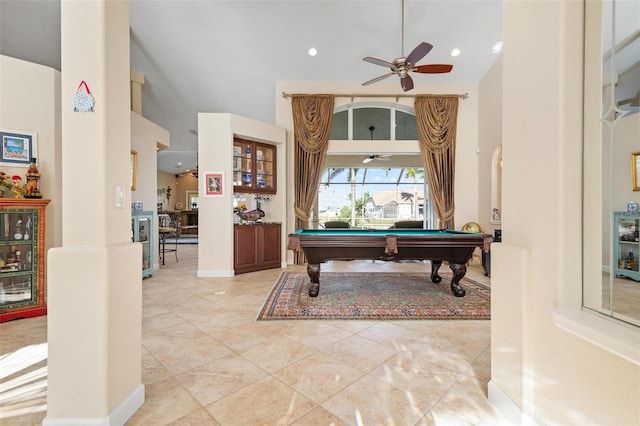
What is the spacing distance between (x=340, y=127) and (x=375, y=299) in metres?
4.32

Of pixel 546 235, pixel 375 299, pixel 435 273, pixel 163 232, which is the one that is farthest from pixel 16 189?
pixel 435 273

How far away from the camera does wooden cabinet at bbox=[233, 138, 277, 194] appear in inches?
214

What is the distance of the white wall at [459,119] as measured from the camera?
6.17 metres

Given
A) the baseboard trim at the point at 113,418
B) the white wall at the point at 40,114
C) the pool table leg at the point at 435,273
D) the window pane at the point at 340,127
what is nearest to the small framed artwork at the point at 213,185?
the white wall at the point at 40,114

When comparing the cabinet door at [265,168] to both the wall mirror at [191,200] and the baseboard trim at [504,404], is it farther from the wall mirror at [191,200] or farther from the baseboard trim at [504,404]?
the wall mirror at [191,200]

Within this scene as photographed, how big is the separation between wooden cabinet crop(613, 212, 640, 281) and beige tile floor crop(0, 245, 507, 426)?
1.03 metres

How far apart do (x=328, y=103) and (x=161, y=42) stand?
3.63 metres

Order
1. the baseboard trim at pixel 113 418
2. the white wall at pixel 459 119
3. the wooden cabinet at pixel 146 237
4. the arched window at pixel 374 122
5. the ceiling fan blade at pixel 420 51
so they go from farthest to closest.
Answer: the arched window at pixel 374 122 → the white wall at pixel 459 119 → the wooden cabinet at pixel 146 237 → the ceiling fan blade at pixel 420 51 → the baseboard trim at pixel 113 418

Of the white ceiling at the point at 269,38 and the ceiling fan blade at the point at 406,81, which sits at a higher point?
the white ceiling at the point at 269,38

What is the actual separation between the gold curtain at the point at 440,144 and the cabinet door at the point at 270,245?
12.0 feet

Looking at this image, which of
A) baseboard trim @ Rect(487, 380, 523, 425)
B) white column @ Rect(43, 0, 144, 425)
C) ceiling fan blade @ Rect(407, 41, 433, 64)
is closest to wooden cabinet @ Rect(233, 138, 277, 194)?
ceiling fan blade @ Rect(407, 41, 433, 64)

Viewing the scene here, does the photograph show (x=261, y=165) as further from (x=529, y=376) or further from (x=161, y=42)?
(x=529, y=376)

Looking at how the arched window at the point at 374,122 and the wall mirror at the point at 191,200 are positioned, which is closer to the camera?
the arched window at the point at 374,122

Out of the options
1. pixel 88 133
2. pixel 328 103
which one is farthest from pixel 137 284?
pixel 328 103
